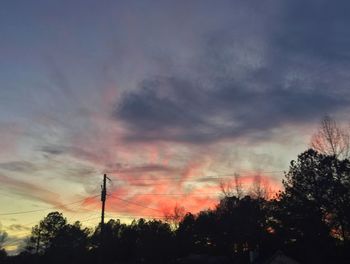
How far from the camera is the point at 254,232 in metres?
81.6

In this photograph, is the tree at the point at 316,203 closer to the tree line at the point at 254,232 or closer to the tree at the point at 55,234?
the tree line at the point at 254,232

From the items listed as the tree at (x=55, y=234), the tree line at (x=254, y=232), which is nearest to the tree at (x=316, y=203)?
the tree line at (x=254, y=232)

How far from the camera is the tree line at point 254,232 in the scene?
62406mm

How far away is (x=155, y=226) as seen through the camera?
10994 centimetres

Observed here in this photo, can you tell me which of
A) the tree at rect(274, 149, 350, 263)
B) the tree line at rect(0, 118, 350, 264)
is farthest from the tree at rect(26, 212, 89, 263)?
the tree at rect(274, 149, 350, 263)

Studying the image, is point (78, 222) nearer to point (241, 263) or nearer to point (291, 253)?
point (241, 263)

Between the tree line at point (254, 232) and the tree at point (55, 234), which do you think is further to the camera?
the tree at point (55, 234)

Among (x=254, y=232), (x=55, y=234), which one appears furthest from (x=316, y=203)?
(x=55, y=234)

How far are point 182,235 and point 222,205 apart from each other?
450 inches

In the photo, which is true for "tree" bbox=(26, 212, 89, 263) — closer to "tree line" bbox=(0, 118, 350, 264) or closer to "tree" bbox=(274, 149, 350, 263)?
"tree line" bbox=(0, 118, 350, 264)

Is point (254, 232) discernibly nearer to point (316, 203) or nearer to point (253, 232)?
point (253, 232)

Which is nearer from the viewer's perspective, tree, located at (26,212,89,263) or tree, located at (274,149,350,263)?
tree, located at (274,149,350,263)

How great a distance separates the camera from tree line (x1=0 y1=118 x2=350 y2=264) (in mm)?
62406

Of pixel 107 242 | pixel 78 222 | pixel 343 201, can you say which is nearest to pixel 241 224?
pixel 343 201
